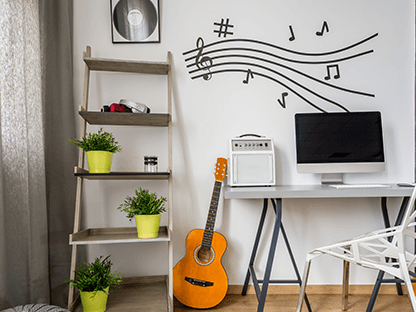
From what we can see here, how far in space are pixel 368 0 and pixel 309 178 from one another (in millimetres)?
1363

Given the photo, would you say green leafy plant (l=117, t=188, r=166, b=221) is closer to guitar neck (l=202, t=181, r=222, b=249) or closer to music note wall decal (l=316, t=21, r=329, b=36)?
guitar neck (l=202, t=181, r=222, b=249)

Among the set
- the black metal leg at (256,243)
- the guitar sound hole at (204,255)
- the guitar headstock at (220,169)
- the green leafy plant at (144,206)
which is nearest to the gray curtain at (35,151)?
the green leafy plant at (144,206)

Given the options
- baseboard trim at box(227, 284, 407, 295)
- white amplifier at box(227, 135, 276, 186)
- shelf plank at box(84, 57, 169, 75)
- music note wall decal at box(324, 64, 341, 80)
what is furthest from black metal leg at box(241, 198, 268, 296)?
shelf plank at box(84, 57, 169, 75)

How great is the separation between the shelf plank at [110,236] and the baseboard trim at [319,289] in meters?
0.67

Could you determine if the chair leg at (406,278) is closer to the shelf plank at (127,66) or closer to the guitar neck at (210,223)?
the guitar neck at (210,223)

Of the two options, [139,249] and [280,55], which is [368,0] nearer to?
[280,55]

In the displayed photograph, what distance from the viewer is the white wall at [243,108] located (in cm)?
203

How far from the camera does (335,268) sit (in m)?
2.08

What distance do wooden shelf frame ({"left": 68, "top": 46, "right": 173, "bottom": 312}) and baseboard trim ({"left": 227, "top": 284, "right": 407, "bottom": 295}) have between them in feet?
1.66

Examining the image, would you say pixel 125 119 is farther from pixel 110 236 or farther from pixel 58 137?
pixel 110 236

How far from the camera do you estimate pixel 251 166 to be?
6.02 feet

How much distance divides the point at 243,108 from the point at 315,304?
4.50 feet

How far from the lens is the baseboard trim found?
203cm

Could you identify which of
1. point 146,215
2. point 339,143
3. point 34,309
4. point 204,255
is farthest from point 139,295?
point 339,143
